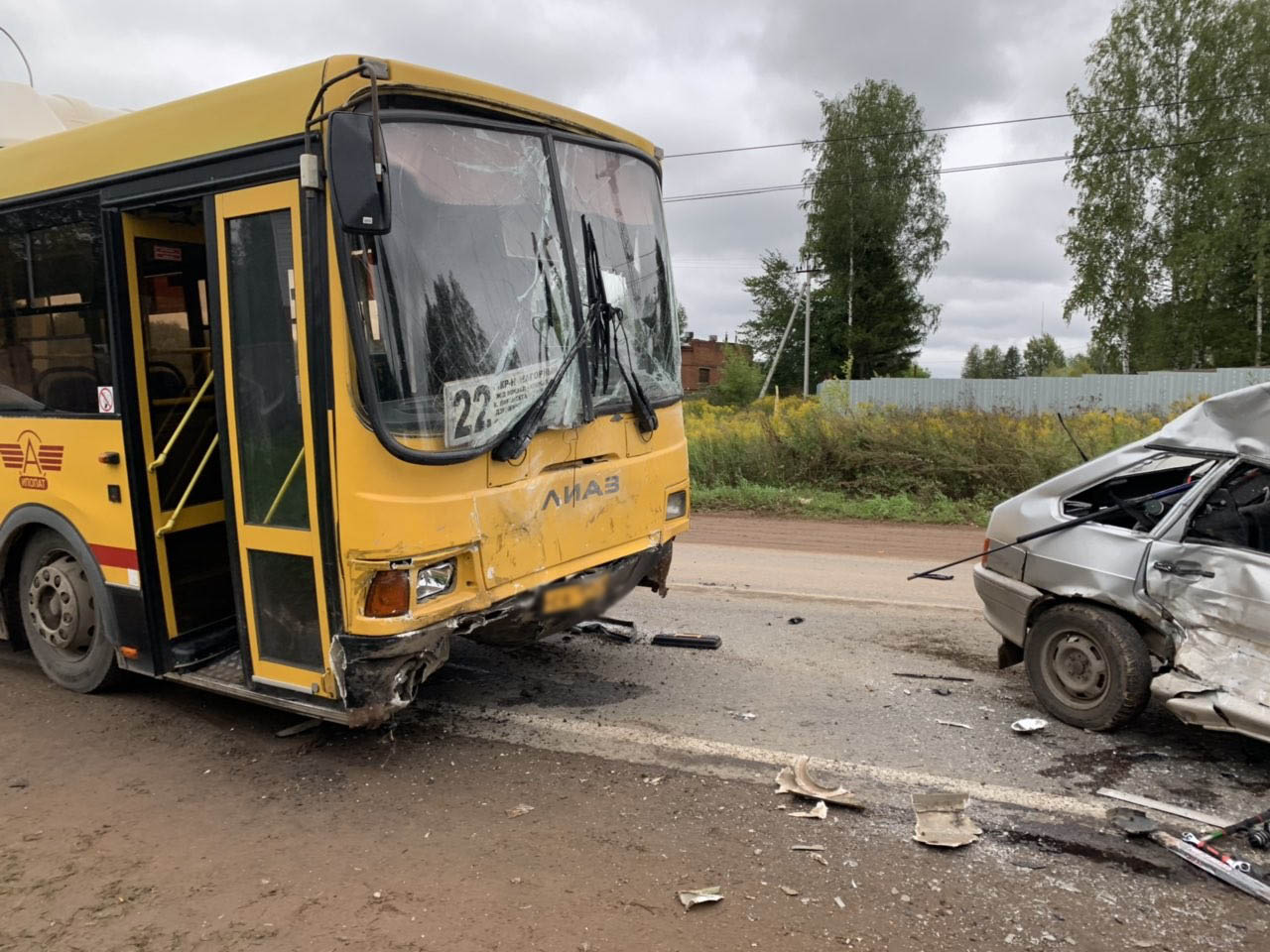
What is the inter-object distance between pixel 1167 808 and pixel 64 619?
19.4 ft

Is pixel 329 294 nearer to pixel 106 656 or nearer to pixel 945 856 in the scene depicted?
pixel 106 656

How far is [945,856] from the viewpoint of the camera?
3510 millimetres

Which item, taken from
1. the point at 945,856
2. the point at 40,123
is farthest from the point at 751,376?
the point at 945,856

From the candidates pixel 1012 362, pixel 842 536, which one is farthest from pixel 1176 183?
pixel 1012 362

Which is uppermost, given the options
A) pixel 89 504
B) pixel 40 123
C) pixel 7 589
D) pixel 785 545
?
pixel 40 123

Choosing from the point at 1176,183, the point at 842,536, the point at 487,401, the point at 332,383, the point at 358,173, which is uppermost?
the point at 1176,183

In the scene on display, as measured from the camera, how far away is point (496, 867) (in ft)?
11.5

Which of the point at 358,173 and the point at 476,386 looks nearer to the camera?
the point at 358,173

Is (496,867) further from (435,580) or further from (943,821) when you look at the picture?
(943,821)

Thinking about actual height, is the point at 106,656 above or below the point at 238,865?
above

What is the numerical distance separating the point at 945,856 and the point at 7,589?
5.74 m

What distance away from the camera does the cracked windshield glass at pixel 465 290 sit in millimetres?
3812

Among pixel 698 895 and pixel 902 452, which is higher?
pixel 902 452

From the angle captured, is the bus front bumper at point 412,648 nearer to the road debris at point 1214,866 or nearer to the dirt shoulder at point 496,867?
the dirt shoulder at point 496,867
